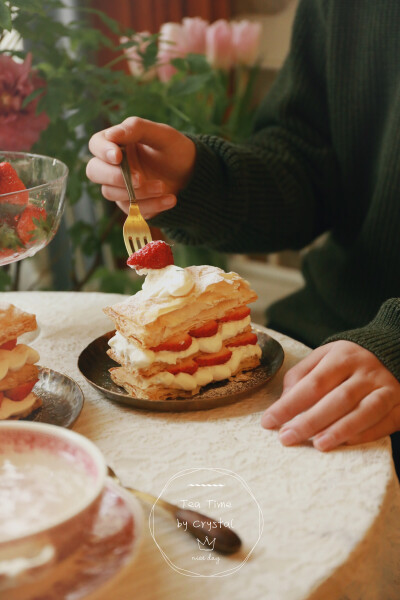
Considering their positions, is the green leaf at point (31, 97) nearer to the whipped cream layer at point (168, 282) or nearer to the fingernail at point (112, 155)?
the fingernail at point (112, 155)

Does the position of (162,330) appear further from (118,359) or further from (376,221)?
(376,221)

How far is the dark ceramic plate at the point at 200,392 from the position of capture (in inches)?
33.2

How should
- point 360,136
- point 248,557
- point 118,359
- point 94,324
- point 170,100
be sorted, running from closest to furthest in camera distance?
point 248,557 < point 118,359 < point 94,324 < point 360,136 < point 170,100

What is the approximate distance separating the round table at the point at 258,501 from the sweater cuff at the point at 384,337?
0.12m

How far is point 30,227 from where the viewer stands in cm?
97

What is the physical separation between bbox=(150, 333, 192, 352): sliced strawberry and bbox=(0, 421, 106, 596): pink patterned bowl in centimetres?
33

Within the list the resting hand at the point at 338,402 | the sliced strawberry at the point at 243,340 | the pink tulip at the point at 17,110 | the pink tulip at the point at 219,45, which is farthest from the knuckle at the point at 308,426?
the pink tulip at the point at 219,45

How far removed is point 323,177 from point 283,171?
0.40 ft

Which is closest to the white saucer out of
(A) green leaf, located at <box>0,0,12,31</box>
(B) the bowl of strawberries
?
(B) the bowl of strawberries

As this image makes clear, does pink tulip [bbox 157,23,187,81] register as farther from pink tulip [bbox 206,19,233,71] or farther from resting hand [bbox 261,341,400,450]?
resting hand [bbox 261,341,400,450]

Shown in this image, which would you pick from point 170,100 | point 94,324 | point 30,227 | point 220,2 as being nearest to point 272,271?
point 220,2

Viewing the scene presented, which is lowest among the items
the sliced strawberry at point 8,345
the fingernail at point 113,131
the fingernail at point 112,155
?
the sliced strawberry at point 8,345

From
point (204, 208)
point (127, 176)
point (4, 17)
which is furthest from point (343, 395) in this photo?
point (4, 17)

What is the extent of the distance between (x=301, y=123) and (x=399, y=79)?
0.86ft
